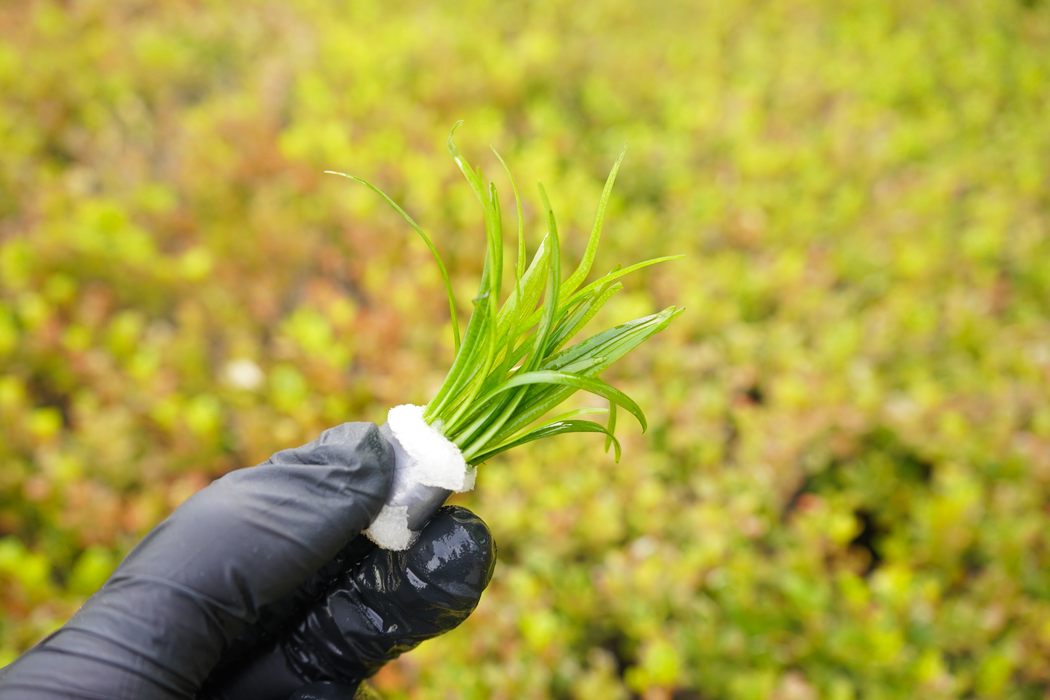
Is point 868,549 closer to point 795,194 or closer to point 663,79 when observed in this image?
point 795,194

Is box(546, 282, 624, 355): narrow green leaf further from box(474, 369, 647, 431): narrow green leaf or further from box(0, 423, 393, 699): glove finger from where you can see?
box(0, 423, 393, 699): glove finger

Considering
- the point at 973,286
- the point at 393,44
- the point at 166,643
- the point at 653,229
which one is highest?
the point at 393,44

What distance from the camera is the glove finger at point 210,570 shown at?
0.77 m

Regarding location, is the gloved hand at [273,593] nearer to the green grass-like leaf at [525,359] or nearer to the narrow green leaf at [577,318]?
the green grass-like leaf at [525,359]

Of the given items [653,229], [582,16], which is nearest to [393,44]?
[582,16]

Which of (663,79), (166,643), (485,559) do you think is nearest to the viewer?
(166,643)

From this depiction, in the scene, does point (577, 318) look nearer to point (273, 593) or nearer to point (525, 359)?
point (525, 359)

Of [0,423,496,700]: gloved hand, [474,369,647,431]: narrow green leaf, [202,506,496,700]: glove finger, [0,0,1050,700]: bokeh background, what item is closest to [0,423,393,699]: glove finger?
[0,423,496,700]: gloved hand

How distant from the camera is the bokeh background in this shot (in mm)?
1499

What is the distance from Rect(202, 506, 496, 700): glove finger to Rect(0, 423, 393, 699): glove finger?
0.11 m

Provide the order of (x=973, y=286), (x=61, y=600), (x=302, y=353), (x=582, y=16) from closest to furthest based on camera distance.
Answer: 1. (x=61, y=600)
2. (x=302, y=353)
3. (x=973, y=286)
4. (x=582, y=16)

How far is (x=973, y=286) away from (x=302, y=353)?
2495 mm

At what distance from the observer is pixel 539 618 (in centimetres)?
139

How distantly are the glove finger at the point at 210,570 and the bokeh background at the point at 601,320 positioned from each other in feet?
2.15
